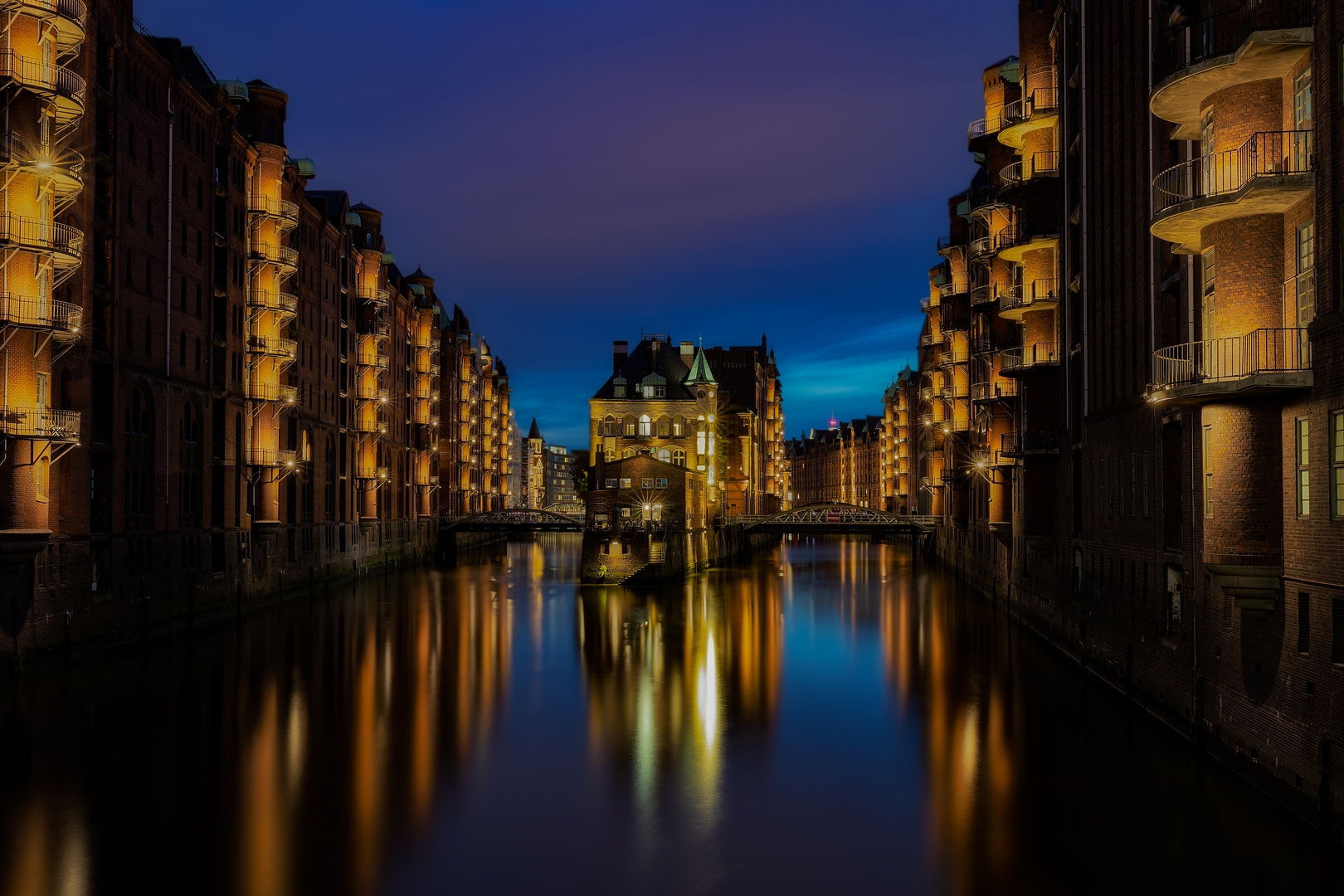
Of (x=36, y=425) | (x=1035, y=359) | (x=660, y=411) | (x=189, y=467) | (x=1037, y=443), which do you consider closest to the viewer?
(x=36, y=425)

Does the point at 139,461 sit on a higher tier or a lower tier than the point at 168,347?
lower

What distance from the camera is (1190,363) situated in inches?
811

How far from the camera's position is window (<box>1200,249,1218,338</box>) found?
20.1 m

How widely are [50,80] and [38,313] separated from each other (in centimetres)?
691

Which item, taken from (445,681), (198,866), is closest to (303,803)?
(198,866)

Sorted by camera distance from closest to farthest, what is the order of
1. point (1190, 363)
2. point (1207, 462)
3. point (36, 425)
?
point (1190, 363) → point (1207, 462) → point (36, 425)

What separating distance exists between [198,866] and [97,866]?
1.63 m

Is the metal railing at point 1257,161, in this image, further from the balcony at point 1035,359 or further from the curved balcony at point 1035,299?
the curved balcony at point 1035,299

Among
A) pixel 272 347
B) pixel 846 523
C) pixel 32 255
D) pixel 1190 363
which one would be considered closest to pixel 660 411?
pixel 846 523

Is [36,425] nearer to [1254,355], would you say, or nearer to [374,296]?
[1254,355]

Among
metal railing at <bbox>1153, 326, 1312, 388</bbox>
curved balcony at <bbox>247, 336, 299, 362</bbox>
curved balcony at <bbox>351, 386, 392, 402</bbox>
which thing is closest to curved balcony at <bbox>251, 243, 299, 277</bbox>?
curved balcony at <bbox>247, 336, 299, 362</bbox>

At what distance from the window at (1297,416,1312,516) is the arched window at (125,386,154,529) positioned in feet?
121

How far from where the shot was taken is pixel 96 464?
3688 centimetres

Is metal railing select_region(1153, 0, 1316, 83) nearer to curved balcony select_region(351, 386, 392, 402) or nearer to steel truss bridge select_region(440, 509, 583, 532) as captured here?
curved balcony select_region(351, 386, 392, 402)
